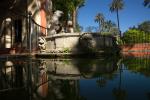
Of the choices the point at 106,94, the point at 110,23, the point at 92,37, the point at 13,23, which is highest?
the point at 110,23

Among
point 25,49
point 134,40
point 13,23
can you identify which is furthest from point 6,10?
point 134,40

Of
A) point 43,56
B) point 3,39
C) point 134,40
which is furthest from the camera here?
point 134,40

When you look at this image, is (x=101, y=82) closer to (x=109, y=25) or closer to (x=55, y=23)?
(x=55, y=23)

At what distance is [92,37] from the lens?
38.3ft

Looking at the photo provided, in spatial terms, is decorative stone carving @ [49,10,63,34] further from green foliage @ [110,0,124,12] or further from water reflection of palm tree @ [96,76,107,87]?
green foliage @ [110,0,124,12]

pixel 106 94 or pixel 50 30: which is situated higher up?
pixel 50 30

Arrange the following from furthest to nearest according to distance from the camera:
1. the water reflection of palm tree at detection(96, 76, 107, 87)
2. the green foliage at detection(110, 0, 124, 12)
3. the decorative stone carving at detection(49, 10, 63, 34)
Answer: the green foliage at detection(110, 0, 124, 12) < the decorative stone carving at detection(49, 10, 63, 34) < the water reflection of palm tree at detection(96, 76, 107, 87)

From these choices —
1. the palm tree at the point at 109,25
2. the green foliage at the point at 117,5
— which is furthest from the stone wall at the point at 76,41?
the palm tree at the point at 109,25

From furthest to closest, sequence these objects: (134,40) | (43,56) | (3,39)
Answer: (134,40)
(3,39)
(43,56)

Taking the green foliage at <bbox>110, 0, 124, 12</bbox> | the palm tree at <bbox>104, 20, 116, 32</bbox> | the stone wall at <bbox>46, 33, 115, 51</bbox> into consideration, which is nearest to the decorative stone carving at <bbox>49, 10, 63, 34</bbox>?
the stone wall at <bbox>46, 33, 115, 51</bbox>

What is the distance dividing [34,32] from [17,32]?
250cm

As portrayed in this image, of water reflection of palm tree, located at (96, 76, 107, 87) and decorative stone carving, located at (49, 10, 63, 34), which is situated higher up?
decorative stone carving, located at (49, 10, 63, 34)

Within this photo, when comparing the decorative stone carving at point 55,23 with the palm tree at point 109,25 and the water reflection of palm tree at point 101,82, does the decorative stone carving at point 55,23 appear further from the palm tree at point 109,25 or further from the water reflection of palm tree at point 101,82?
the palm tree at point 109,25

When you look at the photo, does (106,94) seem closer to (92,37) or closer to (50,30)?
(92,37)
